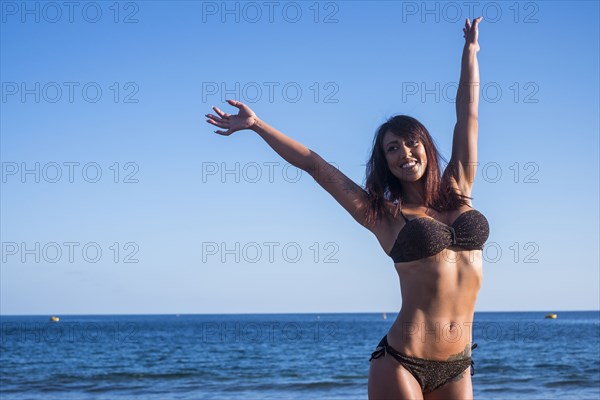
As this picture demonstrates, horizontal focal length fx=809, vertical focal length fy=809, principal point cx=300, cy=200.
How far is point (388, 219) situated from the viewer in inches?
150

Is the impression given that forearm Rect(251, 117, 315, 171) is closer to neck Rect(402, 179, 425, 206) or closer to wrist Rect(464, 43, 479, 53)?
neck Rect(402, 179, 425, 206)

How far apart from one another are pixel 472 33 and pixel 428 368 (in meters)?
1.76

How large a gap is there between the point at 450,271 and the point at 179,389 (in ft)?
59.7

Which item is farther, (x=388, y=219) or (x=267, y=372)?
(x=267, y=372)

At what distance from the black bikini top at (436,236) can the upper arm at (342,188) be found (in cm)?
22

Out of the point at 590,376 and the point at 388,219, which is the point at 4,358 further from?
the point at 388,219

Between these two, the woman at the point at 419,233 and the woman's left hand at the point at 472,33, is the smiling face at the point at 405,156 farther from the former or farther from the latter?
the woman's left hand at the point at 472,33

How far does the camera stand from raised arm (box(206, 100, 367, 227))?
3779 mm

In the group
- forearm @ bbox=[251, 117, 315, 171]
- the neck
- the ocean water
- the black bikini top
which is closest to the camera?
the black bikini top

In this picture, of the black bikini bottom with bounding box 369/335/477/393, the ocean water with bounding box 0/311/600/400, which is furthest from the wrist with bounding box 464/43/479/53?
the ocean water with bounding box 0/311/600/400

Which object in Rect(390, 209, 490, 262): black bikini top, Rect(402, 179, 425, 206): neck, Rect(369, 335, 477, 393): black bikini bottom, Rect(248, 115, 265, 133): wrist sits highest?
Rect(248, 115, 265, 133): wrist

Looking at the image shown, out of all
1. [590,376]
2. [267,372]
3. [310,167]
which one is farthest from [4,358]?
[310,167]

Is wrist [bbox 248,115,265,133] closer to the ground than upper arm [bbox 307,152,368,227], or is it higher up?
higher up

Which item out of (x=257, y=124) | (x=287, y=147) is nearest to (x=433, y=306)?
(x=287, y=147)
